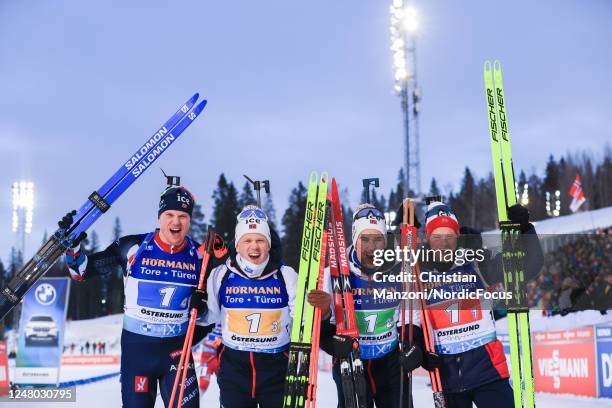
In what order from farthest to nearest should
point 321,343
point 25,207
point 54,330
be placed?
point 25,207
point 54,330
point 321,343

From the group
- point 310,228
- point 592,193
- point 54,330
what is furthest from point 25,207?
point 592,193

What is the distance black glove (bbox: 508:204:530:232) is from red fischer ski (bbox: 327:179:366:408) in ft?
4.40

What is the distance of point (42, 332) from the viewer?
43.7ft

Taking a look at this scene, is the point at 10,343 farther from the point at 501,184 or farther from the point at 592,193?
the point at 592,193

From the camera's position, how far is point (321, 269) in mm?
5215

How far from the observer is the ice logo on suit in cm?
1311

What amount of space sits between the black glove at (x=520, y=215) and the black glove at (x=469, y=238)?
1.35ft

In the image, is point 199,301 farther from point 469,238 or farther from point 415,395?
point 415,395

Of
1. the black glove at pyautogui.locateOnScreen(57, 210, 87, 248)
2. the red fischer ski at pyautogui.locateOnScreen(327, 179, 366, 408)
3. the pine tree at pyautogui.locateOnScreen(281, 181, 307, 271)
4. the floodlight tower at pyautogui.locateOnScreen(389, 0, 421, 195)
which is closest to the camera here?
the red fischer ski at pyautogui.locateOnScreen(327, 179, 366, 408)

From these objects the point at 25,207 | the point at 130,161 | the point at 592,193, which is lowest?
the point at 130,161

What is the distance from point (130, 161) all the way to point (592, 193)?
2361 inches

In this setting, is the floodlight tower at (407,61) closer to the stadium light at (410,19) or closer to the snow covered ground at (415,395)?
the stadium light at (410,19)

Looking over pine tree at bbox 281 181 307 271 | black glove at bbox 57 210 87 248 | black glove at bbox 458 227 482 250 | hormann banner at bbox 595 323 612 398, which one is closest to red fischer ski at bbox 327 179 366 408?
black glove at bbox 458 227 482 250

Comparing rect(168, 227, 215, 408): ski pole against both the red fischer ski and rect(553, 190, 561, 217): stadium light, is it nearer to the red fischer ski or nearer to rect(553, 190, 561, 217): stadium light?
the red fischer ski
